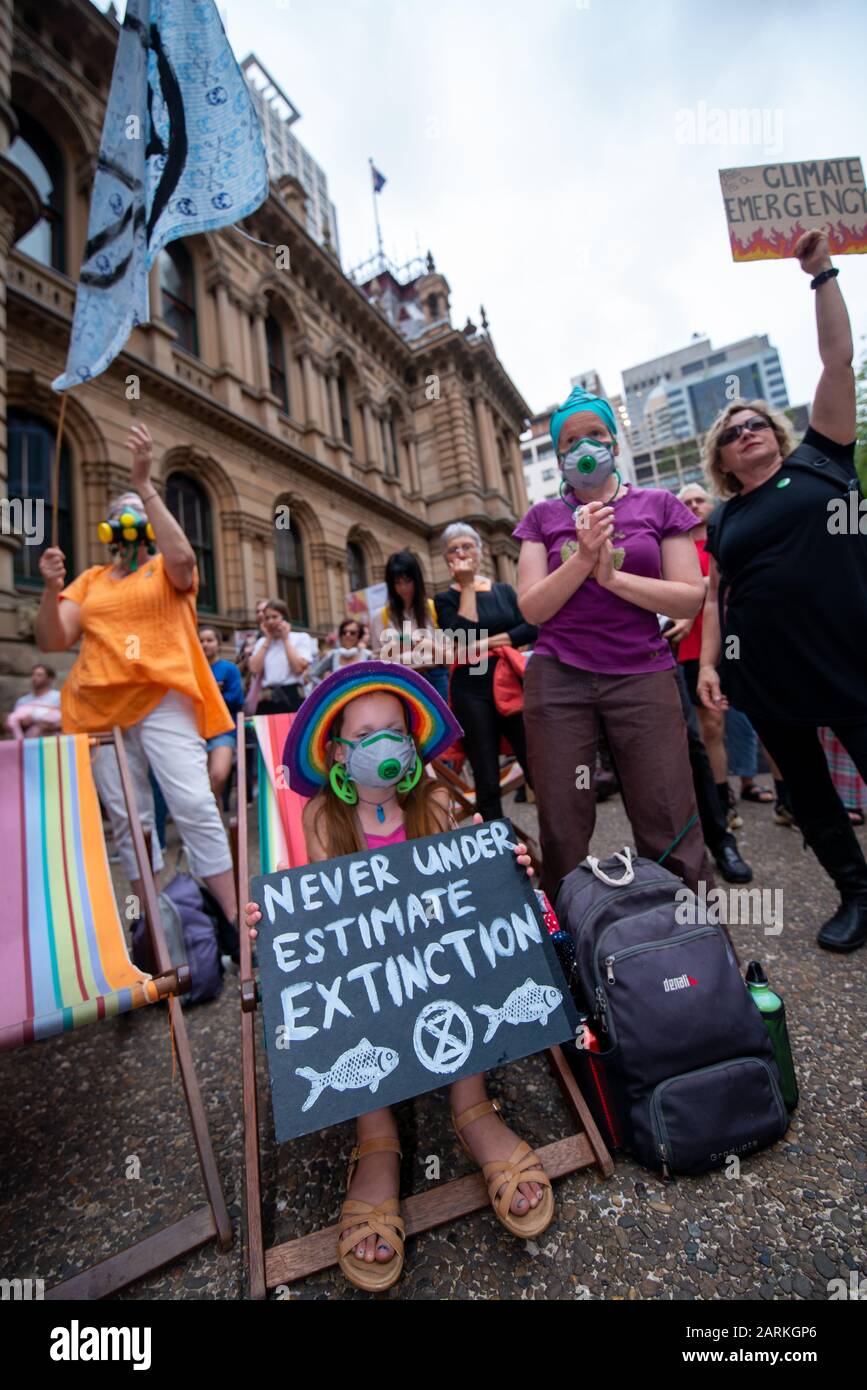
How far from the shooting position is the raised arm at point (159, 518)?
2318mm

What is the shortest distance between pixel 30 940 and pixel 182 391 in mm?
11445

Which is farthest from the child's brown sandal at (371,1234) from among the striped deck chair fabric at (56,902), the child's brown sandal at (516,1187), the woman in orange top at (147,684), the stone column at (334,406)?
the stone column at (334,406)

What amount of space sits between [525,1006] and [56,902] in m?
1.53

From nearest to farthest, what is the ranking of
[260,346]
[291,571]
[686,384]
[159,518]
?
[159,518] → [260,346] → [291,571] → [686,384]

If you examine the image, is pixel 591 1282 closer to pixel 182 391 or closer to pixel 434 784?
pixel 434 784

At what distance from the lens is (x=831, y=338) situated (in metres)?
1.94

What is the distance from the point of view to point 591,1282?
1.07m

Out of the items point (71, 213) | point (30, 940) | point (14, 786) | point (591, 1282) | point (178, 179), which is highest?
point (71, 213)

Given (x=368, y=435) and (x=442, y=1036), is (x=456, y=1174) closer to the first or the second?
(x=442, y=1036)

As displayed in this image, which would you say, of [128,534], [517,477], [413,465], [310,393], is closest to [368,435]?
[413,465]

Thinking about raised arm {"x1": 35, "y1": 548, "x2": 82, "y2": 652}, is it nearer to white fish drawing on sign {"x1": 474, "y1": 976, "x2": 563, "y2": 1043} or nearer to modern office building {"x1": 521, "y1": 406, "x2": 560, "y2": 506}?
white fish drawing on sign {"x1": 474, "y1": 976, "x2": 563, "y2": 1043}

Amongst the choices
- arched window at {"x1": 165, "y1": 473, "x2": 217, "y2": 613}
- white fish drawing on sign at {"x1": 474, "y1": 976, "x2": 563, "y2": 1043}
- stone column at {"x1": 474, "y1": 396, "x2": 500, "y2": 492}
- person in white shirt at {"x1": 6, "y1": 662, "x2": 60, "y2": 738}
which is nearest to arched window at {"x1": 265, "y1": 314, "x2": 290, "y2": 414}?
arched window at {"x1": 165, "y1": 473, "x2": 217, "y2": 613}

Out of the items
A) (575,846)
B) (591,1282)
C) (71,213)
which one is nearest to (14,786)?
(575,846)

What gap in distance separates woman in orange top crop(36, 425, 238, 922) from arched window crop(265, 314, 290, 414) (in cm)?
1350
